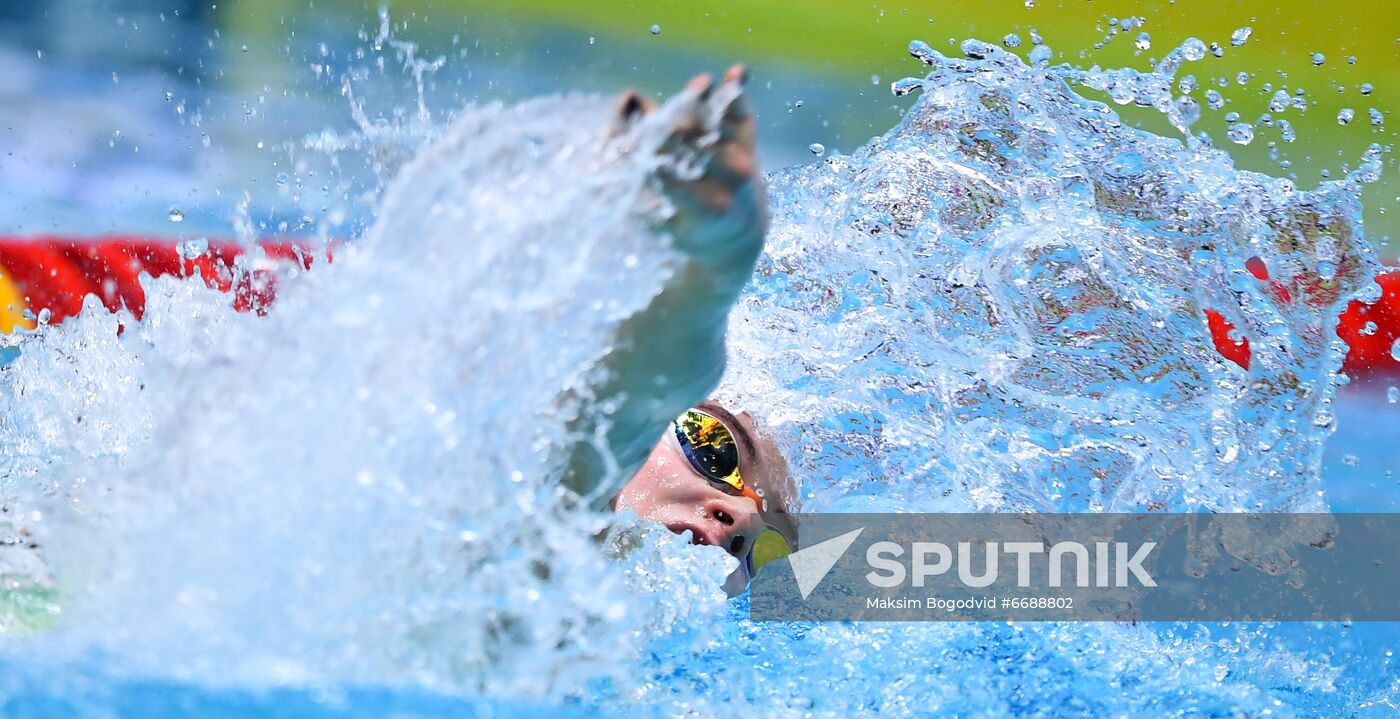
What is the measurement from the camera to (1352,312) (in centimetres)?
347

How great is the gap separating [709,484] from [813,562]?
0.32 m

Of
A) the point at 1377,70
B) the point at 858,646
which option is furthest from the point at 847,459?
the point at 1377,70

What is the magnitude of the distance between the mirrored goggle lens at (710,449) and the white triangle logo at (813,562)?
222 mm

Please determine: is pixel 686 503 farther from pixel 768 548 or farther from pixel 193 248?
pixel 193 248

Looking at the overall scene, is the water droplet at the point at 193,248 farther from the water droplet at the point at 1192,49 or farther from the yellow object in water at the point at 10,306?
the water droplet at the point at 1192,49

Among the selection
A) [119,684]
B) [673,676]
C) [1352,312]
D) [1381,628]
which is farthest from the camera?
[1352,312]

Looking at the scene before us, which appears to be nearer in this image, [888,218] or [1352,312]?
[888,218]

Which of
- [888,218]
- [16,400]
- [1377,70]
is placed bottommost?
[16,400]

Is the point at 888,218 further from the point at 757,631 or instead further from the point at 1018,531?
the point at 757,631

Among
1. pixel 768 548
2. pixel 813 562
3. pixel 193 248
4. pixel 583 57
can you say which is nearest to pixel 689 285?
pixel 768 548

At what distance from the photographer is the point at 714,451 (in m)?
1.44

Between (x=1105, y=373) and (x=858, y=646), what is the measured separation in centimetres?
66

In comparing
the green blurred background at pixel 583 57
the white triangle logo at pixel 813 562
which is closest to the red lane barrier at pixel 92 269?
the green blurred background at pixel 583 57

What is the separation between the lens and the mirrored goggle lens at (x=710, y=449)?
4.70 ft
